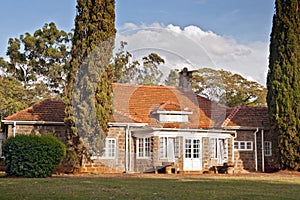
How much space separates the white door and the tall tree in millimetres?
4127

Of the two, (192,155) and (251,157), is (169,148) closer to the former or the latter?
(192,155)

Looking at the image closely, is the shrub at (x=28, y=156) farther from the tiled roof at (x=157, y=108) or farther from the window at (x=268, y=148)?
the window at (x=268, y=148)

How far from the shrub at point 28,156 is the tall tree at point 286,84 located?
39.1 feet

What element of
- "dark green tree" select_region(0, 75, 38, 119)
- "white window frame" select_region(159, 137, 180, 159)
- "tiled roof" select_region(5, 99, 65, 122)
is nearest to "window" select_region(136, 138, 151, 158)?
"white window frame" select_region(159, 137, 180, 159)

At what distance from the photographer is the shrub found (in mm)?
18141

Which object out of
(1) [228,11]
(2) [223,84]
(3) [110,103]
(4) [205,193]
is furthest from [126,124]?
(2) [223,84]

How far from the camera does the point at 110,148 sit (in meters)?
23.3

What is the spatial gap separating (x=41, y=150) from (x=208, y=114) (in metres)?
11.2

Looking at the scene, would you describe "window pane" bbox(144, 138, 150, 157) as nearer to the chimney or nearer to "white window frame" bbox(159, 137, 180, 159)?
"white window frame" bbox(159, 137, 180, 159)

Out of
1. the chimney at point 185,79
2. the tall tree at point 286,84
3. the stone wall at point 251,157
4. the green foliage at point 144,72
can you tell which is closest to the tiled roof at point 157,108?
the stone wall at point 251,157

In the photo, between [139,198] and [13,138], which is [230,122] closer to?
[13,138]

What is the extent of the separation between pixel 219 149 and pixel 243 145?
Answer: 1666 millimetres

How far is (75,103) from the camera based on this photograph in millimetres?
21469

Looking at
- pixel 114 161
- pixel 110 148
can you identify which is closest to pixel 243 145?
pixel 114 161
